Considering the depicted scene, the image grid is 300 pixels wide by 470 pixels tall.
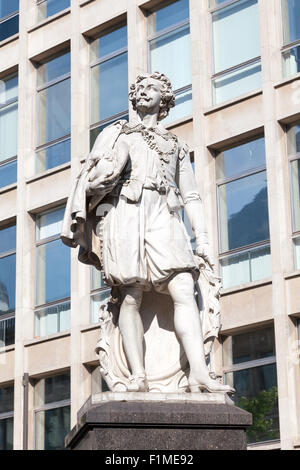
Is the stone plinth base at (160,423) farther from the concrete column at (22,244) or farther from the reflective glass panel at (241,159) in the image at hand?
the concrete column at (22,244)

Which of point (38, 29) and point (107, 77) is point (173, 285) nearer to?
point (107, 77)

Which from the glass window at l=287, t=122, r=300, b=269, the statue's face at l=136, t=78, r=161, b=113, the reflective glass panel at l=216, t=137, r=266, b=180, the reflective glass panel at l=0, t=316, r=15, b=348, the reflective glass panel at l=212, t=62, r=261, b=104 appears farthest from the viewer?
the reflective glass panel at l=0, t=316, r=15, b=348

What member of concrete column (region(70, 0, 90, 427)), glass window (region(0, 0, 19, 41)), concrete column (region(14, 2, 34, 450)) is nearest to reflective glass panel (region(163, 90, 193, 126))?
concrete column (region(70, 0, 90, 427))

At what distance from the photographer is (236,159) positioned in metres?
26.9

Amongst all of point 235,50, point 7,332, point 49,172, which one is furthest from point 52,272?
point 235,50

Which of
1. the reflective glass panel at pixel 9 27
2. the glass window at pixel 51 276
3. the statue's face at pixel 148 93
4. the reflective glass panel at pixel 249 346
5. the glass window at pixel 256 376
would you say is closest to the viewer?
the statue's face at pixel 148 93

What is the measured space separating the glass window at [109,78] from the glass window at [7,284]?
379 centimetres

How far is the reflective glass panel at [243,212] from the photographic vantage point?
85.2 feet

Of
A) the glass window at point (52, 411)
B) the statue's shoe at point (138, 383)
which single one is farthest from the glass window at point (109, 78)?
the statue's shoe at point (138, 383)

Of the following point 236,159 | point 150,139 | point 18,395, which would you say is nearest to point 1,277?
point 18,395

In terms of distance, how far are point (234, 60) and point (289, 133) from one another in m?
2.71

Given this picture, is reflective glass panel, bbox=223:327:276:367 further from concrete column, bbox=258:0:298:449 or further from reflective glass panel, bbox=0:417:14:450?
reflective glass panel, bbox=0:417:14:450

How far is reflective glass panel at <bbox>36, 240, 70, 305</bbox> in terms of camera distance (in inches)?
1199

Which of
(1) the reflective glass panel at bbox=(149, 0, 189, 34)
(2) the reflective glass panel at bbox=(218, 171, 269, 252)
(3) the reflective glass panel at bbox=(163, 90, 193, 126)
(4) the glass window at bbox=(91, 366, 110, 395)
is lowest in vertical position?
(4) the glass window at bbox=(91, 366, 110, 395)
